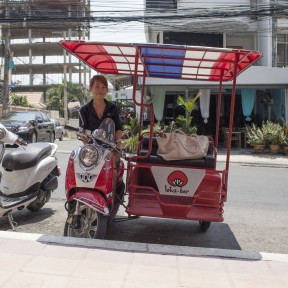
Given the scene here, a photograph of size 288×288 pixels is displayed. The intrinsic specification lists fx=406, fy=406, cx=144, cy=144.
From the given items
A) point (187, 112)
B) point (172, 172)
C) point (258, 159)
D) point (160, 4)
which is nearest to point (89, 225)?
point (172, 172)

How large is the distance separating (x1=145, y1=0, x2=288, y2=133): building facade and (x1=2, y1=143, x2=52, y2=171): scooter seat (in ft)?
43.6

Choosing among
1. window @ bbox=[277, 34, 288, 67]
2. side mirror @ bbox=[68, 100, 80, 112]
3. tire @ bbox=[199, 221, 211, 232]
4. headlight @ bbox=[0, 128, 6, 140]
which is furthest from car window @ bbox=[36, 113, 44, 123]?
window @ bbox=[277, 34, 288, 67]

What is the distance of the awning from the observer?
4230 mm

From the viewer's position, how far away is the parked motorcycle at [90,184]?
13.8ft

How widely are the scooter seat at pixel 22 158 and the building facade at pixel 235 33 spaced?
13280mm

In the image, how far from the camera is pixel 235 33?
75.0ft

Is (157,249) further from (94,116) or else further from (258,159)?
(258,159)

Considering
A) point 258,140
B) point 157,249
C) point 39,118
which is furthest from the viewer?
point 39,118

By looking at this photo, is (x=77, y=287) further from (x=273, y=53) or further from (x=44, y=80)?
(x=44, y=80)

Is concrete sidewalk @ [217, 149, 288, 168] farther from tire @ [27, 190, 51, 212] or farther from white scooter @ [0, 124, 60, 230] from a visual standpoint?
white scooter @ [0, 124, 60, 230]

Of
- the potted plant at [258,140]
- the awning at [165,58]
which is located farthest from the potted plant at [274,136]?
the awning at [165,58]

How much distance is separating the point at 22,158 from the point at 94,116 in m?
1.18

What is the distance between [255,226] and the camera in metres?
5.73

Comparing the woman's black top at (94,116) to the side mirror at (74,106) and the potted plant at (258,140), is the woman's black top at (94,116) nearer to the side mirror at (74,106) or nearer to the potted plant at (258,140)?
the side mirror at (74,106)
